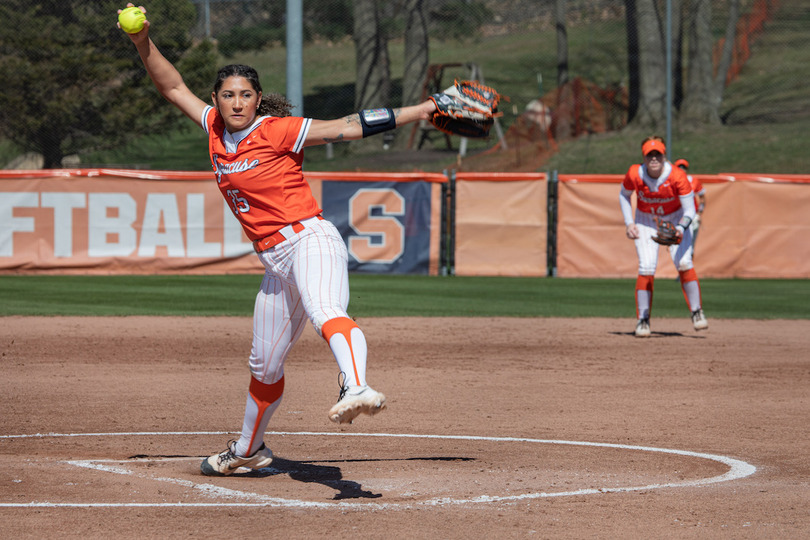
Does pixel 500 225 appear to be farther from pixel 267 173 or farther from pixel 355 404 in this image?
pixel 355 404

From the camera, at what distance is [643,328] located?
10945 millimetres

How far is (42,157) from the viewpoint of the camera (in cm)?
2120

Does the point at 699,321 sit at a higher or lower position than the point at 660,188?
lower

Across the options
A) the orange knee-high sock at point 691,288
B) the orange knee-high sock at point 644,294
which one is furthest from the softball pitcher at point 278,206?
the orange knee-high sock at point 691,288

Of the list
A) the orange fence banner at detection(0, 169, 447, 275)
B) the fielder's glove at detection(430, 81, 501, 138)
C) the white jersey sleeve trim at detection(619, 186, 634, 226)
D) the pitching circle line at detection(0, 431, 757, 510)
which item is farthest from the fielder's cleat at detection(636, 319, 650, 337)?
the orange fence banner at detection(0, 169, 447, 275)

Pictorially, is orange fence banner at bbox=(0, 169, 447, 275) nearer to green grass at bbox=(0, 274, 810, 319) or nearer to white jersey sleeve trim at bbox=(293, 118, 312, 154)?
green grass at bbox=(0, 274, 810, 319)

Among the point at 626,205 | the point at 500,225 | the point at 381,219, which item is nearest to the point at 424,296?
the point at 381,219

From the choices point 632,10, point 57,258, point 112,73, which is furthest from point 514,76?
point 57,258

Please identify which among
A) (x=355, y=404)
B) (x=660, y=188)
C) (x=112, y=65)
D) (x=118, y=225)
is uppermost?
(x=112, y=65)

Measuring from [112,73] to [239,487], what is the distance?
18.8m

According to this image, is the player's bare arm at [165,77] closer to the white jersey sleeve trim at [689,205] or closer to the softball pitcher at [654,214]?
the softball pitcher at [654,214]

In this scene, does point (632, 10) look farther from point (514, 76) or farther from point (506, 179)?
point (506, 179)

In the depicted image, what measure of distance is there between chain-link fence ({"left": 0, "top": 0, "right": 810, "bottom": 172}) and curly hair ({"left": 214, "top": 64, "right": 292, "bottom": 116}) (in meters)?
13.6

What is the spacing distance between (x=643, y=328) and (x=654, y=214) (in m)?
1.25
